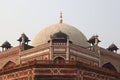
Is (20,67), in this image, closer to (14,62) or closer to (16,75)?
(16,75)

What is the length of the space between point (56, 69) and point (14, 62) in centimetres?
1132

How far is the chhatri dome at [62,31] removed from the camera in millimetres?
41594

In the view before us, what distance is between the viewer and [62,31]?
41469 mm

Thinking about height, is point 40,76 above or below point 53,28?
below

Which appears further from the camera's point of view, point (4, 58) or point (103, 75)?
point (4, 58)

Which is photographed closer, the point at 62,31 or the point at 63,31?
the point at 62,31

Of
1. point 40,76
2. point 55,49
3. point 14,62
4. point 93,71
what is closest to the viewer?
point 40,76

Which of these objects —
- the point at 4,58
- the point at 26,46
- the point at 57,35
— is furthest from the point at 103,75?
the point at 4,58

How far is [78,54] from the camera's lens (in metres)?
36.6

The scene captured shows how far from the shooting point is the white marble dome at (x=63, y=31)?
41.6 m

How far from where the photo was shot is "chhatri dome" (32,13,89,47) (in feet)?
136

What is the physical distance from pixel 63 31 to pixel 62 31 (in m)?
0.18

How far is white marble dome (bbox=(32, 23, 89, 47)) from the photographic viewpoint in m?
41.6

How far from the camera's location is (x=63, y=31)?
136 ft
